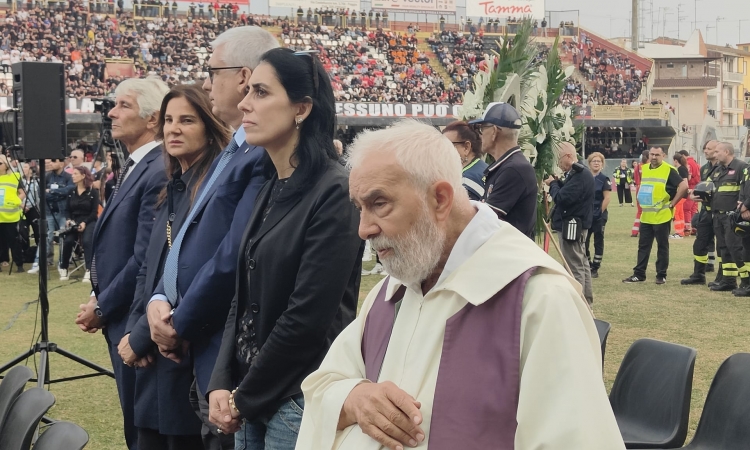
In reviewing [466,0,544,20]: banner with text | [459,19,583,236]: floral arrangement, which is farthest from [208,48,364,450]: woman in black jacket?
[466,0,544,20]: banner with text

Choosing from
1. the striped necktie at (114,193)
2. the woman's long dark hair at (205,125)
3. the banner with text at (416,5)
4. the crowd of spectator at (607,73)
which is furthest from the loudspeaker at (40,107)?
the banner with text at (416,5)

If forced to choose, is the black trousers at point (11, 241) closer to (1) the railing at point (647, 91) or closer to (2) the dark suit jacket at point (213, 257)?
(2) the dark suit jacket at point (213, 257)

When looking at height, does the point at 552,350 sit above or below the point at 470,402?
above

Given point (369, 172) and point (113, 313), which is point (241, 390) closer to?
point (369, 172)

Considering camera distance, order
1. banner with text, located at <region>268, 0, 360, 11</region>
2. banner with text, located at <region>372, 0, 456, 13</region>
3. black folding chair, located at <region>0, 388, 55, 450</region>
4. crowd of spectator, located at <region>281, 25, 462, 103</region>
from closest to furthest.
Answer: black folding chair, located at <region>0, 388, 55, 450</region> → crowd of spectator, located at <region>281, 25, 462, 103</region> → banner with text, located at <region>268, 0, 360, 11</region> → banner with text, located at <region>372, 0, 456, 13</region>

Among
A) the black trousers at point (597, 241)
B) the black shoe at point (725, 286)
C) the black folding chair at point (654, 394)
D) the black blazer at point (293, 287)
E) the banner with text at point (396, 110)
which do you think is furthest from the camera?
the banner with text at point (396, 110)

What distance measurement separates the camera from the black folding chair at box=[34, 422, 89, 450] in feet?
8.01

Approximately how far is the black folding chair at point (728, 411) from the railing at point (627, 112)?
40087 mm

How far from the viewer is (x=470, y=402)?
6.23ft

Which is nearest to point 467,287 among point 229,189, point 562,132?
point 229,189

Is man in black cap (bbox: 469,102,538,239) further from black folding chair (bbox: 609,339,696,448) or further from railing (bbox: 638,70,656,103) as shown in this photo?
railing (bbox: 638,70,656,103)

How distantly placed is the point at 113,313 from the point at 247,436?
155cm

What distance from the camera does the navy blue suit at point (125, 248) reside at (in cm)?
402

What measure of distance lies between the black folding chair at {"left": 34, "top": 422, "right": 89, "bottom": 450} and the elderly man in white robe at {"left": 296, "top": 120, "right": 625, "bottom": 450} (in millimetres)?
636
